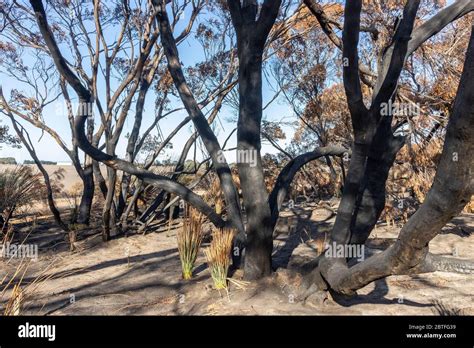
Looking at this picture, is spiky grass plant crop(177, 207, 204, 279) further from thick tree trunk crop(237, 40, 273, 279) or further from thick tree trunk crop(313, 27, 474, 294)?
thick tree trunk crop(313, 27, 474, 294)

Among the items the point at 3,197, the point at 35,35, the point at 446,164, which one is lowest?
the point at 3,197

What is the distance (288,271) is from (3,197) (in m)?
5.77

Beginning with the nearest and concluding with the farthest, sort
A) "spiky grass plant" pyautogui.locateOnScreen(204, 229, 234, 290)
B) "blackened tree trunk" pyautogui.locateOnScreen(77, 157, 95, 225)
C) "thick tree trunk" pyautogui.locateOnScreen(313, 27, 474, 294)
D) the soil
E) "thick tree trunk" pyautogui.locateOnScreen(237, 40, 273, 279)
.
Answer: "thick tree trunk" pyautogui.locateOnScreen(313, 27, 474, 294), the soil, "spiky grass plant" pyautogui.locateOnScreen(204, 229, 234, 290), "thick tree trunk" pyautogui.locateOnScreen(237, 40, 273, 279), "blackened tree trunk" pyautogui.locateOnScreen(77, 157, 95, 225)

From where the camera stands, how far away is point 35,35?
812 centimetres

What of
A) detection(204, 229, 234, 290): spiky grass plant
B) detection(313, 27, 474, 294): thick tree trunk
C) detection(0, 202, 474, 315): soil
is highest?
detection(313, 27, 474, 294): thick tree trunk

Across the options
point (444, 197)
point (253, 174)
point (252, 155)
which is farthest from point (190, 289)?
point (444, 197)

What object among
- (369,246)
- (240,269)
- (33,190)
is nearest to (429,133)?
(369,246)

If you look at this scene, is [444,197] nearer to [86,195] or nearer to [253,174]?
[253,174]

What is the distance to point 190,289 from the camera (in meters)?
3.56

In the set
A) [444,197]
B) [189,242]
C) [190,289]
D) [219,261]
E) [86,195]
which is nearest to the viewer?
[444,197]

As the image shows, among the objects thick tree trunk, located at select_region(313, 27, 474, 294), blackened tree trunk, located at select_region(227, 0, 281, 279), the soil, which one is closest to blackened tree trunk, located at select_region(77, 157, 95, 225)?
the soil

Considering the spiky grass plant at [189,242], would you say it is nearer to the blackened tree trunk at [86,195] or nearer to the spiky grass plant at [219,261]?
the spiky grass plant at [219,261]

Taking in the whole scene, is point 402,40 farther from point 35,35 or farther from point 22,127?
point 35,35

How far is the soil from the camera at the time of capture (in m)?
2.95
